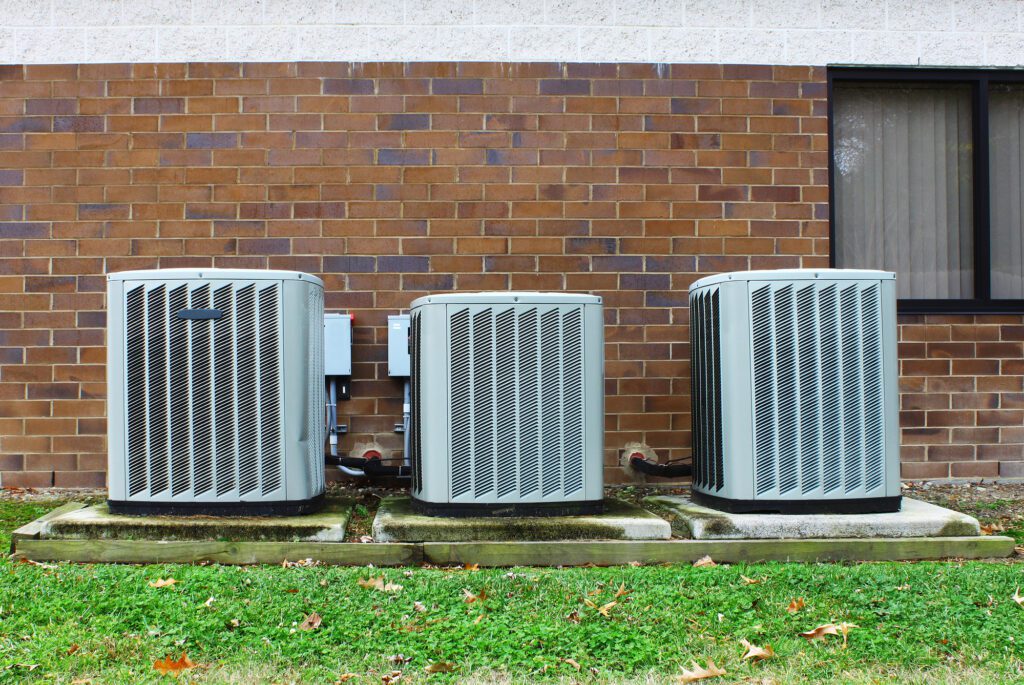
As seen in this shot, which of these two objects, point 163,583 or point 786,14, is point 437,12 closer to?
point 786,14

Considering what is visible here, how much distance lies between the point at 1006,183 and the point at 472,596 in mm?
4881

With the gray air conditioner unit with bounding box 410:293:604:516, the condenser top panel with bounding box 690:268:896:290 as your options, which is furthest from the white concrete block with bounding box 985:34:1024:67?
the gray air conditioner unit with bounding box 410:293:604:516

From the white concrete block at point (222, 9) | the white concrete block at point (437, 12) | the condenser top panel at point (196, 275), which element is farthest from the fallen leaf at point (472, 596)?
the white concrete block at point (222, 9)

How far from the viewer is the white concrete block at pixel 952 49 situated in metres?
5.64

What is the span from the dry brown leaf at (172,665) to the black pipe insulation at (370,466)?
205cm

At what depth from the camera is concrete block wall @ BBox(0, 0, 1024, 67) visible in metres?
5.33

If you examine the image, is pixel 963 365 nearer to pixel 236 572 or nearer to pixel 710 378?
pixel 710 378

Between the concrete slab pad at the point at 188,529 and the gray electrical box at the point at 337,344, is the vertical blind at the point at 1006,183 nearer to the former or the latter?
the gray electrical box at the point at 337,344

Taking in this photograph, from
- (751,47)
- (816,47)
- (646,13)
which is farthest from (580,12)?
(816,47)

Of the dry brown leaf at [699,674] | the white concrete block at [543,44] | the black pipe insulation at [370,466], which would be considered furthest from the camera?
the white concrete block at [543,44]

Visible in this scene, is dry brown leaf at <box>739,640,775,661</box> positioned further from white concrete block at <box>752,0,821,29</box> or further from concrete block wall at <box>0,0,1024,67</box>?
white concrete block at <box>752,0,821,29</box>

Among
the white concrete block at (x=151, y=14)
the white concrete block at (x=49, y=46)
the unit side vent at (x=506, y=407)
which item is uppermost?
the white concrete block at (x=151, y=14)

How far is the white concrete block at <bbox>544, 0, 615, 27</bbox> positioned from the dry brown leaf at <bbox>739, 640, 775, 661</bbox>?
396cm

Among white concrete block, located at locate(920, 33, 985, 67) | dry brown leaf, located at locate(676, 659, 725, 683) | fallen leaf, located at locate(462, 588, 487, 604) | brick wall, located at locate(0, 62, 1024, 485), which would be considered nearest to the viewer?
dry brown leaf, located at locate(676, 659, 725, 683)
